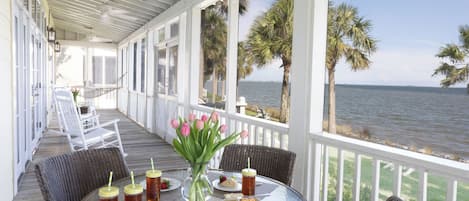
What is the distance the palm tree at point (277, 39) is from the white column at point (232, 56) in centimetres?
27

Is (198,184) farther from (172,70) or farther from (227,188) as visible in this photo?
(172,70)

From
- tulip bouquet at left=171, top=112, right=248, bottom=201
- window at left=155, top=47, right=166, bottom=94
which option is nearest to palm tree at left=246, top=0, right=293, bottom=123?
tulip bouquet at left=171, top=112, right=248, bottom=201

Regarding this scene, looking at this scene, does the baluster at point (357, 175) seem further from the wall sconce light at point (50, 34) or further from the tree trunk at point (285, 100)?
the wall sconce light at point (50, 34)

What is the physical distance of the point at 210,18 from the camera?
19.9 feet

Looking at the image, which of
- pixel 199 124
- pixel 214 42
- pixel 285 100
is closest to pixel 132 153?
pixel 214 42

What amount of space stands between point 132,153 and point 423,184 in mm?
4673

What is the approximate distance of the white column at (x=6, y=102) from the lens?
9.29 ft

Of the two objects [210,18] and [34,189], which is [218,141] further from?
[210,18]

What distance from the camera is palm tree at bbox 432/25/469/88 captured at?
185cm

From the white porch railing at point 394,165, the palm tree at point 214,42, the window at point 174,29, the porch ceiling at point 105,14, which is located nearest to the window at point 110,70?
the porch ceiling at point 105,14

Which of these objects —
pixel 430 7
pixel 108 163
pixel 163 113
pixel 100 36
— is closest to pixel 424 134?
pixel 430 7

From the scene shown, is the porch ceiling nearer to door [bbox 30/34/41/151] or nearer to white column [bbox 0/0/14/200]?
door [bbox 30/34/41/151]

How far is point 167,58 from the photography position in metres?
6.74

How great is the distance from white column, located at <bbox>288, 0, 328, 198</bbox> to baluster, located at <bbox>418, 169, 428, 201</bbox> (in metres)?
0.82
